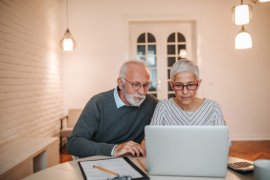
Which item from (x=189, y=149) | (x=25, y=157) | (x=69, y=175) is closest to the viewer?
(x=189, y=149)

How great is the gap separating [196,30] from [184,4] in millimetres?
522

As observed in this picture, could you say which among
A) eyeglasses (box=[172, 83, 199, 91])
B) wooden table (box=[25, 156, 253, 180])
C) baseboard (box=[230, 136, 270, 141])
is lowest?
baseboard (box=[230, 136, 270, 141])

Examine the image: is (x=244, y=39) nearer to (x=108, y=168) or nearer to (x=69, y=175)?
(x=108, y=168)

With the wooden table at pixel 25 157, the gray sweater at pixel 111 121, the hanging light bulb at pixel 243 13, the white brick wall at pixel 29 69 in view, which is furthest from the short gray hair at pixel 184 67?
the white brick wall at pixel 29 69

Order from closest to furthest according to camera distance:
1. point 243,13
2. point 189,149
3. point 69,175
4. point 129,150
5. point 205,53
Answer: point 189,149
point 69,175
point 129,150
point 243,13
point 205,53

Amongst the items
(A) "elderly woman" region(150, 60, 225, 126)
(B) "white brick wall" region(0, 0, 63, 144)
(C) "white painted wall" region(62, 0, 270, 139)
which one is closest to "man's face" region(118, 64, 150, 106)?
(A) "elderly woman" region(150, 60, 225, 126)

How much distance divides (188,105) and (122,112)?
451mm

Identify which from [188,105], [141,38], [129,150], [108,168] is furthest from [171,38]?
[108,168]

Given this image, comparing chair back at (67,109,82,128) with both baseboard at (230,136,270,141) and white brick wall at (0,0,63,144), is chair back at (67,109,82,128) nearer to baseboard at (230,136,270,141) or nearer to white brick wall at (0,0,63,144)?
white brick wall at (0,0,63,144)

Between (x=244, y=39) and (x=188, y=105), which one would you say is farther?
(x=244, y=39)

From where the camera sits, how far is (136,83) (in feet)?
5.77

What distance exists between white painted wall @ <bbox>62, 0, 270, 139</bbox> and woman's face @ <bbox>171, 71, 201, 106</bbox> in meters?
3.58

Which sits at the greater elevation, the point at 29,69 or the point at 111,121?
the point at 29,69

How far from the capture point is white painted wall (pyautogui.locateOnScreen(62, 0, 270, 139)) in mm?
5059
